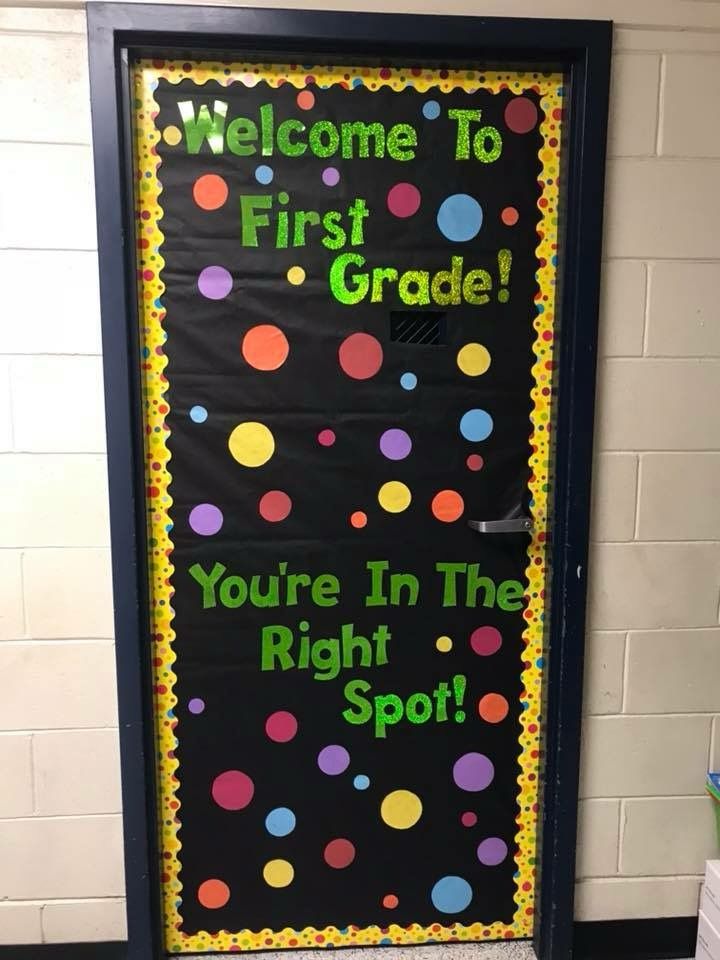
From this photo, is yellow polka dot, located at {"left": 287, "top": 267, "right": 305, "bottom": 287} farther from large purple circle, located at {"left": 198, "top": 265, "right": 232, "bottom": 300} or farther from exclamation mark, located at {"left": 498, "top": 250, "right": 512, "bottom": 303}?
exclamation mark, located at {"left": 498, "top": 250, "right": 512, "bottom": 303}

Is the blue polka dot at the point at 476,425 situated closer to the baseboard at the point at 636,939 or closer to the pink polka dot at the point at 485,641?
the pink polka dot at the point at 485,641

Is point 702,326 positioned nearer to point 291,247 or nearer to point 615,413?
point 615,413

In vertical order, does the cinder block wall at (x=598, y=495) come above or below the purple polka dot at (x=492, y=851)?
above

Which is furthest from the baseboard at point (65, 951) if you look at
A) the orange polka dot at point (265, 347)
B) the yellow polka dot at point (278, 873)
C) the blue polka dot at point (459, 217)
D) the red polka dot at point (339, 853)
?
the blue polka dot at point (459, 217)

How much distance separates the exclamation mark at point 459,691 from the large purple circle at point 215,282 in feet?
3.27

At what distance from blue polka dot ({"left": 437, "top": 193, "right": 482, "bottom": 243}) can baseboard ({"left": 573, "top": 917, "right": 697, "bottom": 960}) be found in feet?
5.26

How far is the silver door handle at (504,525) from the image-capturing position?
1.65 metres

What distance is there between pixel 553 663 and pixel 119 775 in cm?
100

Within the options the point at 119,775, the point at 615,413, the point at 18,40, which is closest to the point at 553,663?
the point at 615,413

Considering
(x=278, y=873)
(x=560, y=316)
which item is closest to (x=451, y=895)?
(x=278, y=873)

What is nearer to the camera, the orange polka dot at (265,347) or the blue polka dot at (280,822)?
the orange polka dot at (265,347)

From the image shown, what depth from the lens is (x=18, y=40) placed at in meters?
1.47

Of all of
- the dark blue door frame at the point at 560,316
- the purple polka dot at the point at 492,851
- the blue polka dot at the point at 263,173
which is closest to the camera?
the dark blue door frame at the point at 560,316

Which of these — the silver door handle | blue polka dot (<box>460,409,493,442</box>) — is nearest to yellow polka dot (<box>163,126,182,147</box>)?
blue polka dot (<box>460,409,493,442</box>)
